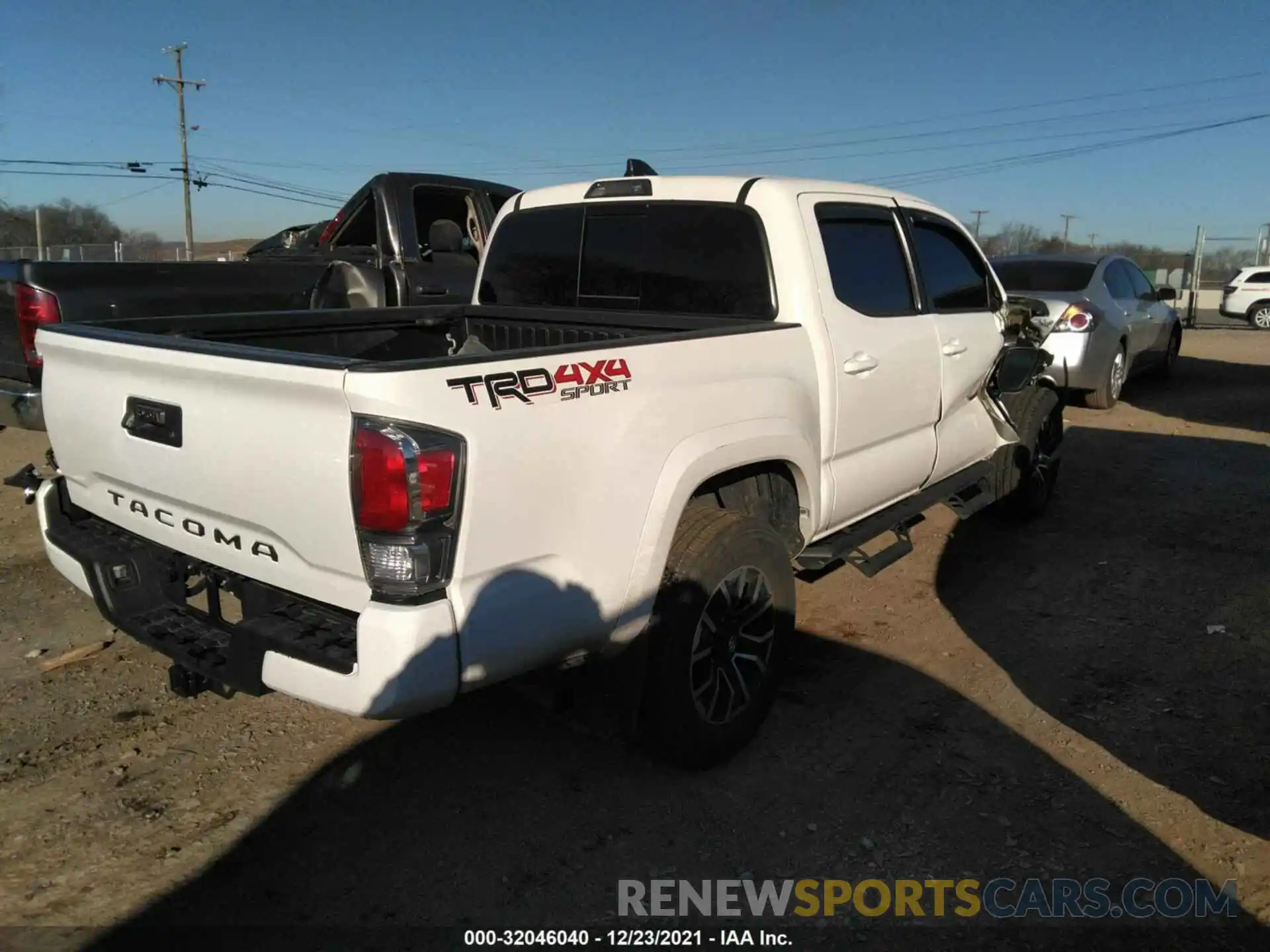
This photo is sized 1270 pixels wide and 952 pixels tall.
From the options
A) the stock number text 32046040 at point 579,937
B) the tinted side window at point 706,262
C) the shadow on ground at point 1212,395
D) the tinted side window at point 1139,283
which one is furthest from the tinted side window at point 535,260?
the tinted side window at point 1139,283

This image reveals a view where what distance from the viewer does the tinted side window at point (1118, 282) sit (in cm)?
1028

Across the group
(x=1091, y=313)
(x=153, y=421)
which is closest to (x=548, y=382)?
(x=153, y=421)

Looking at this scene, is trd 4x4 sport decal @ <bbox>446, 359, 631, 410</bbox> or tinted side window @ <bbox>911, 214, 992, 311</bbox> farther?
tinted side window @ <bbox>911, 214, 992, 311</bbox>

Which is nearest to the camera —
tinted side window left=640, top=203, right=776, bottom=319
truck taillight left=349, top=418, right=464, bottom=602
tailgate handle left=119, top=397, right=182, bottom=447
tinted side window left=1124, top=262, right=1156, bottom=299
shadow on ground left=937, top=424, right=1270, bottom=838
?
truck taillight left=349, top=418, right=464, bottom=602

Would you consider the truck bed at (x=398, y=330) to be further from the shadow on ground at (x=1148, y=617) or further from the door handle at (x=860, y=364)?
the shadow on ground at (x=1148, y=617)

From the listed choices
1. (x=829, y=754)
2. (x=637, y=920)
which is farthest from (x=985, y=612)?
(x=637, y=920)

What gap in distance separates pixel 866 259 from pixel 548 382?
221cm

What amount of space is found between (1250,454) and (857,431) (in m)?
6.35

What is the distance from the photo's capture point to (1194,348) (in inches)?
685

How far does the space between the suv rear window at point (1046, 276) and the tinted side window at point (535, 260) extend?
6866mm

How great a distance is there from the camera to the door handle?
383 cm

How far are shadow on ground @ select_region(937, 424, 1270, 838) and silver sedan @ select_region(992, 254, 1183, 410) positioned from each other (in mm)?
2222

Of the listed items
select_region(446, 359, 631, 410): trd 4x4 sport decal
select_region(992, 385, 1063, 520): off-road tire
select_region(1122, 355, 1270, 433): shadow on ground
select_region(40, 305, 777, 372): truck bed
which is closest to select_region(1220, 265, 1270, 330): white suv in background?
select_region(1122, 355, 1270, 433): shadow on ground

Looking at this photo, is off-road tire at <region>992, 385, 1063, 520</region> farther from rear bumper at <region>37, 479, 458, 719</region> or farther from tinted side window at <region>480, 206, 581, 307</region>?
rear bumper at <region>37, 479, 458, 719</region>
